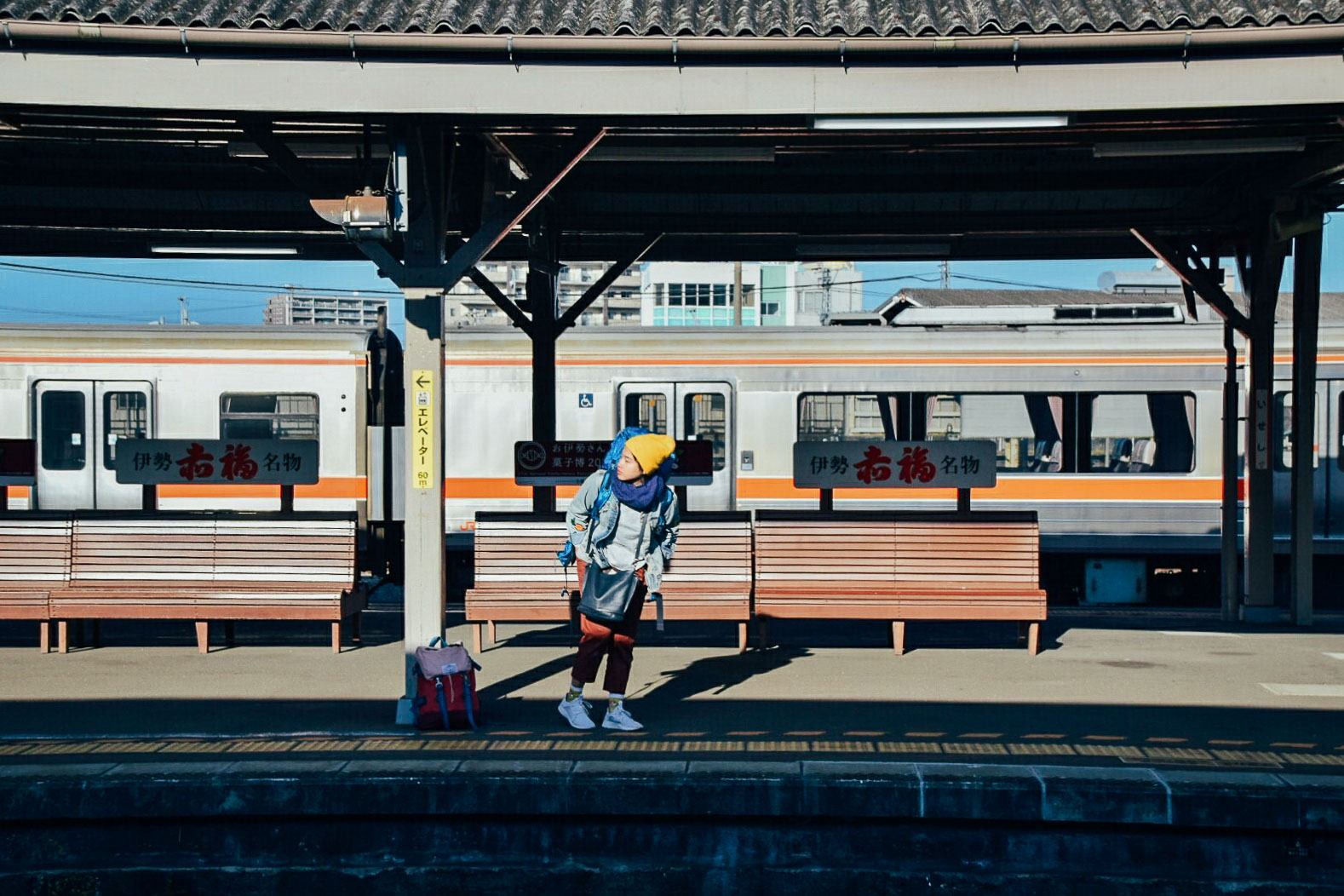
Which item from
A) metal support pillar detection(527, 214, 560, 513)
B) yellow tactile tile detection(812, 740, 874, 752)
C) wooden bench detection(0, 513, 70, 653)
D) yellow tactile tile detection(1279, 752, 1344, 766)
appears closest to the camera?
yellow tactile tile detection(1279, 752, 1344, 766)

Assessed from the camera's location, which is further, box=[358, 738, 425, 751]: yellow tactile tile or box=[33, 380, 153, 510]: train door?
box=[33, 380, 153, 510]: train door

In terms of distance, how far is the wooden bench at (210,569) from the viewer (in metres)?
8.62

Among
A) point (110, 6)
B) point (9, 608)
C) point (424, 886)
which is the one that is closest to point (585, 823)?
point (424, 886)

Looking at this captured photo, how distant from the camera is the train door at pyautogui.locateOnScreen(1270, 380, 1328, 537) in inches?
539

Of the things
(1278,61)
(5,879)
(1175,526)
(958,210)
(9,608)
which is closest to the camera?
(5,879)

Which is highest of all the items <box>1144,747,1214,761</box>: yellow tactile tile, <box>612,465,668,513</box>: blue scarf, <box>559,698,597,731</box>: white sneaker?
<box>612,465,668,513</box>: blue scarf

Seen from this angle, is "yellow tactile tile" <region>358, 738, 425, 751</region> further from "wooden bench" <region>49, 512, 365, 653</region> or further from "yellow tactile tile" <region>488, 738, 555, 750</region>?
"wooden bench" <region>49, 512, 365, 653</region>

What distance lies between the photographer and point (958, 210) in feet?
35.4

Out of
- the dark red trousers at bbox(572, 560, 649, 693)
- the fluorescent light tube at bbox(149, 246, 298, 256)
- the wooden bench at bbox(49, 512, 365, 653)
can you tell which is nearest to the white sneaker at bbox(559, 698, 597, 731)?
the dark red trousers at bbox(572, 560, 649, 693)

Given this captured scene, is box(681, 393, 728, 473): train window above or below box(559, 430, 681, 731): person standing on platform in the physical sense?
above

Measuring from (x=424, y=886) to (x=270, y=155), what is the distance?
12.3ft

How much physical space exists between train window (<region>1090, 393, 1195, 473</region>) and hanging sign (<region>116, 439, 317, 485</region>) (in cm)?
842

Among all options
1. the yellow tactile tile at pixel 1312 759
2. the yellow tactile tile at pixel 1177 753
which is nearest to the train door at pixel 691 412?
the yellow tactile tile at pixel 1177 753

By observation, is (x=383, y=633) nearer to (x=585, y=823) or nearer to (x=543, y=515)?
(x=543, y=515)
